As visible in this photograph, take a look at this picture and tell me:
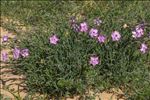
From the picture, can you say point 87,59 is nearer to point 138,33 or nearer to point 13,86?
point 138,33

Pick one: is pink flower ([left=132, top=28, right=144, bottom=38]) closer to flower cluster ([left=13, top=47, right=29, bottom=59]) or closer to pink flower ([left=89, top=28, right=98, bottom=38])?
pink flower ([left=89, top=28, right=98, bottom=38])

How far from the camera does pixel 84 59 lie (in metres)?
5.15

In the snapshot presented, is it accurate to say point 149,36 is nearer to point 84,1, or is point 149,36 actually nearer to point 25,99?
point 25,99

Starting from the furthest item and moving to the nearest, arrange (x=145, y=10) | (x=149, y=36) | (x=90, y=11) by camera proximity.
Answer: (x=90, y=11)
(x=145, y=10)
(x=149, y=36)

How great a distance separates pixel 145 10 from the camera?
21.9 ft

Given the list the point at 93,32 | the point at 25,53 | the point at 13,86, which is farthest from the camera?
the point at 13,86

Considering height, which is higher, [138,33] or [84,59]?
[138,33]

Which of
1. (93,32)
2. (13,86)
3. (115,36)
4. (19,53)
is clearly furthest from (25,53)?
(115,36)

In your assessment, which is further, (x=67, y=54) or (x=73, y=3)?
(x=73, y=3)

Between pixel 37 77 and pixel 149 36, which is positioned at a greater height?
pixel 149 36

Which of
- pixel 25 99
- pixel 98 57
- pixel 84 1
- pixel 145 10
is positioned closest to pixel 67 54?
pixel 98 57

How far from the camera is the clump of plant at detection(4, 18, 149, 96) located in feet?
16.7

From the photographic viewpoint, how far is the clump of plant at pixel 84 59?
5.08 meters

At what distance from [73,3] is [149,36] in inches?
93.7
